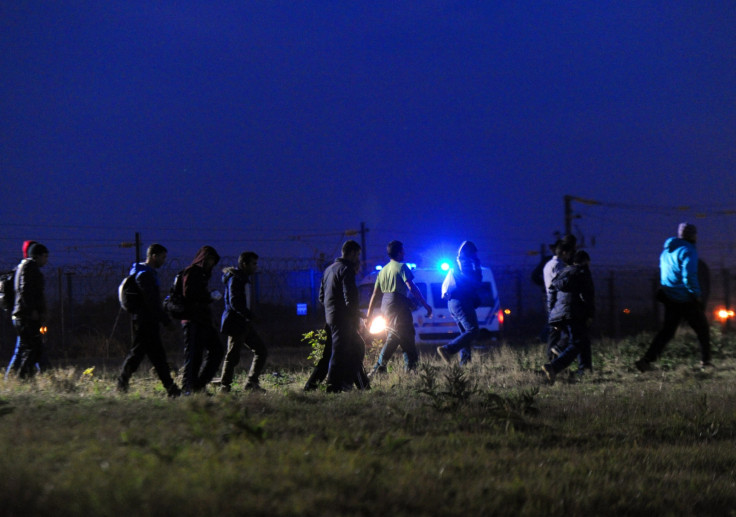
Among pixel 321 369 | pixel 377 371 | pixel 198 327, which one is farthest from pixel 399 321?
pixel 198 327

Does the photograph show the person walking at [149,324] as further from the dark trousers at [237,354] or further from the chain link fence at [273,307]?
the chain link fence at [273,307]

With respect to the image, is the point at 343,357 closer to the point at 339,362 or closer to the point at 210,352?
the point at 339,362

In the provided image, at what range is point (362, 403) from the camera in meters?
7.43

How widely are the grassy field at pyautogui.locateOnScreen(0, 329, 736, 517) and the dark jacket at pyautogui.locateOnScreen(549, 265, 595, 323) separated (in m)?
1.55

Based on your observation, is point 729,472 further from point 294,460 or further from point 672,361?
point 672,361

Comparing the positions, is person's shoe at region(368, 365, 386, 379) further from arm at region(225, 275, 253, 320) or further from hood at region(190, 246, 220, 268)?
hood at region(190, 246, 220, 268)

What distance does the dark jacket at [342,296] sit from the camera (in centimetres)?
872

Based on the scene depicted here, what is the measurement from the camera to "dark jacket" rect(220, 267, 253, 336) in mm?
8859

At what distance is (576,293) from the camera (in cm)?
1023

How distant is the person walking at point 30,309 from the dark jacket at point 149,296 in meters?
1.91

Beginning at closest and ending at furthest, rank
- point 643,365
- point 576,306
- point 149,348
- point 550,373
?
point 149,348
point 550,373
point 576,306
point 643,365

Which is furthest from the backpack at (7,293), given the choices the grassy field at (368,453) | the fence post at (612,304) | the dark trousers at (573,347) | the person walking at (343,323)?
the fence post at (612,304)

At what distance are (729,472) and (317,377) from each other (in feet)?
14.8

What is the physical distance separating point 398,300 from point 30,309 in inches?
174
